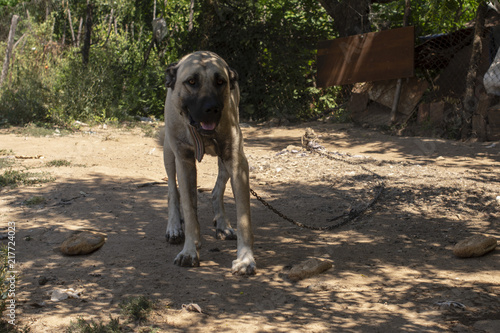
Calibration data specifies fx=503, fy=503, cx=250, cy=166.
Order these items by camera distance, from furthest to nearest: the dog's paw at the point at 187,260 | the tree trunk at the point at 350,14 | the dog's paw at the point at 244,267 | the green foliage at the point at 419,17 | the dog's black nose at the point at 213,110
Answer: the tree trunk at the point at 350,14 < the green foliage at the point at 419,17 < the dog's paw at the point at 187,260 < the dog's paw at the point at 244,267 < the dog's black nose at the point at 213,110

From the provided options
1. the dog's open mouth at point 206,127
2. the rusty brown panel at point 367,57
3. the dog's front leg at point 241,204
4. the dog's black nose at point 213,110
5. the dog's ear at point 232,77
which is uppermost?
the rusty brown panel at point 367,57

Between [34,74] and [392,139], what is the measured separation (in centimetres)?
742

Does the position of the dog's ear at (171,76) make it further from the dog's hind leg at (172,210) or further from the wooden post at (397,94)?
the wooden post at (397,94)

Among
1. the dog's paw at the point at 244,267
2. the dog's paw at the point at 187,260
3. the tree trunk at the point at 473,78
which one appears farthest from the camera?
the tree trunk at the point at 473,78

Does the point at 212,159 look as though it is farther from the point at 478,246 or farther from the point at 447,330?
the point at 447,330

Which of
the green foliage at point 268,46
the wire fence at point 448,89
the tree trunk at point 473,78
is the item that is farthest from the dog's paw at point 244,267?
the green foliage at point 268,46

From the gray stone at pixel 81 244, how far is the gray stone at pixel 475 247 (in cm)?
270

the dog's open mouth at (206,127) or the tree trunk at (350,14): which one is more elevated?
the tree trunk at (350,14)

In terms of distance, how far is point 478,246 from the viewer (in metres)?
3.62

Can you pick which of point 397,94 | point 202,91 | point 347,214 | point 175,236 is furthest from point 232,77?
point 397,94

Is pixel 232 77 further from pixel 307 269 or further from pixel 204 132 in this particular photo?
pixel 307 269

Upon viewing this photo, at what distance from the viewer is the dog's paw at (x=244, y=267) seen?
345 cm

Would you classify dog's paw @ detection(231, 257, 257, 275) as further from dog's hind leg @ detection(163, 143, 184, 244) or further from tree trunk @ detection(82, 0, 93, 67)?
tree trunk @ detection(82, 0, 93, 67)

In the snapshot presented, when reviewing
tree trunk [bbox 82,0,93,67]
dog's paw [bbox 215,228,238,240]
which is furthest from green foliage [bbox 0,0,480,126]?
dog's paw [bbox 215,228,238,240]
